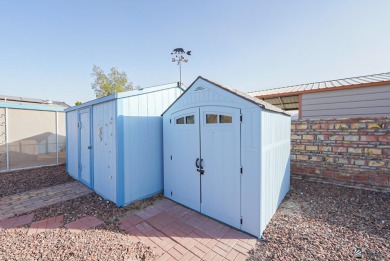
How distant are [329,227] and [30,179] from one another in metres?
8.69

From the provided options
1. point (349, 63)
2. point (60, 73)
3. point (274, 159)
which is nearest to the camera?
point (274, 159)

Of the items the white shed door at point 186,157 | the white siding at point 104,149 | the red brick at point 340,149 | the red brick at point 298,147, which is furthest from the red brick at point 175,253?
the red brick at point 340,149

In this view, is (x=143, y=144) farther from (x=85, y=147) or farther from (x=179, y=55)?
(x=179, y=55)

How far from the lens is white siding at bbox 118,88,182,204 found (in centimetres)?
388

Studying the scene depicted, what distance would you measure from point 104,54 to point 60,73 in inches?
122

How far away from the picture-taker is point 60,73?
376 inches

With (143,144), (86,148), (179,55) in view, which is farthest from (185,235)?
(179,55)

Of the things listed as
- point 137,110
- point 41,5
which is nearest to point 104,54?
point 41,5

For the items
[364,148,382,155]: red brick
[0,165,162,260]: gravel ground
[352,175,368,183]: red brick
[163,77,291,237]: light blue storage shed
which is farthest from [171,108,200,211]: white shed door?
[364,148,382,155]: red brick

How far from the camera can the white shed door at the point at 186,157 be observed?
3613 millimetres

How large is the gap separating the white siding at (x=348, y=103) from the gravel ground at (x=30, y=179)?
915cm

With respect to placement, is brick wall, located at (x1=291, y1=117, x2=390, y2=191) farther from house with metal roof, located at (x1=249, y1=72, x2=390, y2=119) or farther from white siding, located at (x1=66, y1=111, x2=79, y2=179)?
white siding, located at (x1=66, y1=111, x2=79, y2=179)

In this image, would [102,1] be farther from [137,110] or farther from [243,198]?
[243,198]

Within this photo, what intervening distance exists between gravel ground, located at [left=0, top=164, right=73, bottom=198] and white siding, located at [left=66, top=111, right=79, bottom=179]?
32 centimetres
